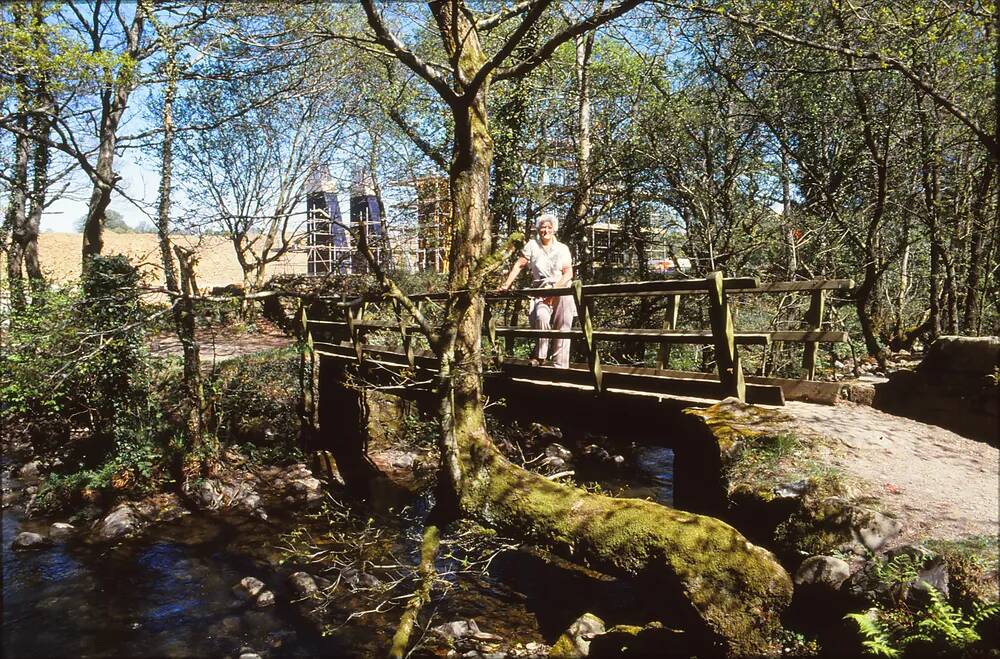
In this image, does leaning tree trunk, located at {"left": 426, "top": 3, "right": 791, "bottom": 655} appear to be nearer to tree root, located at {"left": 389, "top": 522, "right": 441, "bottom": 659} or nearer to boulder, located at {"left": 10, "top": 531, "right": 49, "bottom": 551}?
tree root, located at {"left": 389, "top": 522, "right": 441, "bottom": 659}

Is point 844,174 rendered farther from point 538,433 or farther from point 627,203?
point 538,433

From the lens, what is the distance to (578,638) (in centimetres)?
589

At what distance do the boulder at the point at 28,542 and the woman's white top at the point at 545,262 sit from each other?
7.36 metres

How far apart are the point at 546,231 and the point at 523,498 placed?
153 inches

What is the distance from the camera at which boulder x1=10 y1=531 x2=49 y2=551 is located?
8.86 m

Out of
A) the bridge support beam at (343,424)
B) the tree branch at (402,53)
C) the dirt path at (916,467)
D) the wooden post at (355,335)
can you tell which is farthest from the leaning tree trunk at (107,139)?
the dirt path at (916,467)

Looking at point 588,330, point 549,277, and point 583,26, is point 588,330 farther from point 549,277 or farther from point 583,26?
point 583,26

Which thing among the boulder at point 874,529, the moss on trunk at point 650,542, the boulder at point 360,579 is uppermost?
the boulder at point 874,529

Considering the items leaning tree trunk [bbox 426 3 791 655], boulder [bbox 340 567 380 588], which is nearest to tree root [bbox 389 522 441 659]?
leaning tree trunk [bbox 426 3 791 655]

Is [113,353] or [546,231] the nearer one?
[546,231]

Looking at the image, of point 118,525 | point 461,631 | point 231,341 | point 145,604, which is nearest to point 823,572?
point 461,631

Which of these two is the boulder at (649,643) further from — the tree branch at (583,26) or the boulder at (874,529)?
the tree branch at (583,26)

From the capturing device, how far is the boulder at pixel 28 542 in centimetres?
886

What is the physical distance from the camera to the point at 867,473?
208 inches
